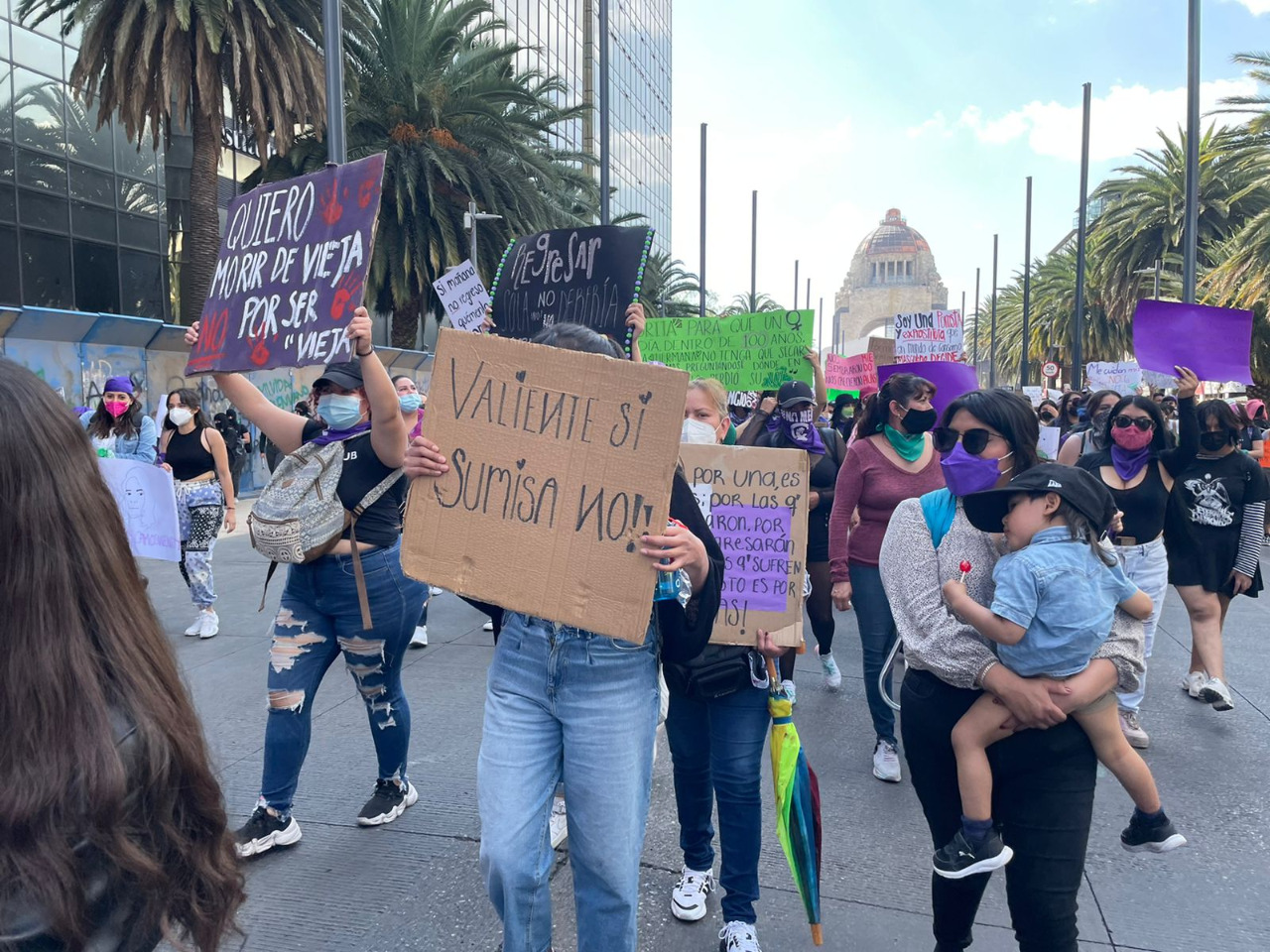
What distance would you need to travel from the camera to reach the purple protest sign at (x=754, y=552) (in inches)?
132

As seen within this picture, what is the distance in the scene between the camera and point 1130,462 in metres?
5.13

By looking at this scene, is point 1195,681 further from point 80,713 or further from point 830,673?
point 80,713

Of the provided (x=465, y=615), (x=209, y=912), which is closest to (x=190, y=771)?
(x=209, y=912)

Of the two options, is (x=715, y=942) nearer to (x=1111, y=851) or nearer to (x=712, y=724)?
(x=712, y=724)

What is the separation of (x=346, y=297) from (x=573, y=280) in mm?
1403

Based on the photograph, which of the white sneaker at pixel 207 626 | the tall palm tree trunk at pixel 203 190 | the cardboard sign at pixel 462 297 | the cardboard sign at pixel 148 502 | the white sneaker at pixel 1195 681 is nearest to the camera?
the cardboard sign at pixel 148 502

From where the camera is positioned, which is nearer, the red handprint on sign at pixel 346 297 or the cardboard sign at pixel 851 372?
the red handprint on sign at pixel 346 297

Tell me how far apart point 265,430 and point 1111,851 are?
3.76 meters

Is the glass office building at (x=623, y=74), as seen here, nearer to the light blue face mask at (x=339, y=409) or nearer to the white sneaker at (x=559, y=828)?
the light blue face mask at (x=339, y=409)

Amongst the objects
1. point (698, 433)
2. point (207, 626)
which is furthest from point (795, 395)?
point (207, 626)

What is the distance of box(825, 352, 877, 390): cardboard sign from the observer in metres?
12.3

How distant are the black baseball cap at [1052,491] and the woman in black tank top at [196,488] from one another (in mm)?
5924

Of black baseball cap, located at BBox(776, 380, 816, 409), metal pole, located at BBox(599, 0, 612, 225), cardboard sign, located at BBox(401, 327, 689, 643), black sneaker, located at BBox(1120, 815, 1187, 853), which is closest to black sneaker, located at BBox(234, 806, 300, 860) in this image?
cardboard sign, located at BBox(401, 327, 689, 643)

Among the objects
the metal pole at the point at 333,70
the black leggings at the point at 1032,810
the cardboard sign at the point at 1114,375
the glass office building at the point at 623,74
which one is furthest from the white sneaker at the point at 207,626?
the glass office building at the point at 623,74
